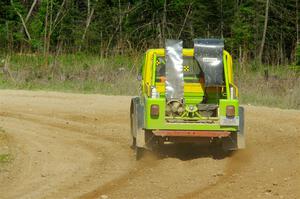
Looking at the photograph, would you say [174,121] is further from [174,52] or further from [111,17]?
[111,17]

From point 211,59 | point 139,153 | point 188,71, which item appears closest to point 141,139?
point 139,153

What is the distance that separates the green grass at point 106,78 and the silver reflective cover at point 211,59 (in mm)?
8167

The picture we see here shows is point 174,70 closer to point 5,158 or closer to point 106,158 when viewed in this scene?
point 106,158

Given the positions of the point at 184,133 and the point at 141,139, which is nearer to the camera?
the point at 184,133

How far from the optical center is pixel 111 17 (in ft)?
167

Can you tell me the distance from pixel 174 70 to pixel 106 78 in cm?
1286

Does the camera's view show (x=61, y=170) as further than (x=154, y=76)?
No

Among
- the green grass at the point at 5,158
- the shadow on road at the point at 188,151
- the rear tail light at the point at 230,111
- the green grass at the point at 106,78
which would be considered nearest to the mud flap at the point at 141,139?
the shadow on road at the point at 188,151

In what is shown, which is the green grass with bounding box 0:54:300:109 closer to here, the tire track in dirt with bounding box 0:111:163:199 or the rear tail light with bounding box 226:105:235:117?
the tire track in dirt with bounding box 0:111:163:199

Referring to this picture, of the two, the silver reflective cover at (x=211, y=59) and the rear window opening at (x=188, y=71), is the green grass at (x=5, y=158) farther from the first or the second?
the silver reflective cover at (x=211, y=59)

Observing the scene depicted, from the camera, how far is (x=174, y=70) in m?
12.4

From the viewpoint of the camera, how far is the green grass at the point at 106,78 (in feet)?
73.6

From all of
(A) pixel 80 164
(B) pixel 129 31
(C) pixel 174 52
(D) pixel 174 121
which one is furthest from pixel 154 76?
(B) pixel 129 31

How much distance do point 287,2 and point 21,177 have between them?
44.3 m
